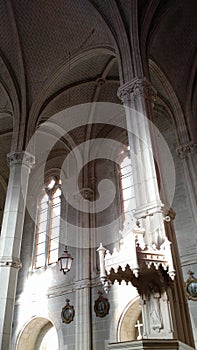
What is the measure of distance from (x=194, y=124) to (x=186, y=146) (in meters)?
1.06

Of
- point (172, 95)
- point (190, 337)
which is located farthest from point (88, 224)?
point (190, 337)

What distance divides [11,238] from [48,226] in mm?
5497

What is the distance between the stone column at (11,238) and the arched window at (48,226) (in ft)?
14.8

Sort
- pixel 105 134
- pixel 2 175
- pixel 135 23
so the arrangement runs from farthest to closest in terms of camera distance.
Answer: pixel 2 175 < pixel 105 134 < pixel 135 23

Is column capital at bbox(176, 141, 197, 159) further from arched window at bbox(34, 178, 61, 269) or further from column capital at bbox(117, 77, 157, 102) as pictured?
arched window at bbox(34, 178, 61, 269)

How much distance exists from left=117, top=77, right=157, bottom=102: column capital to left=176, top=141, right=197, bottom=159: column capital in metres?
3.33

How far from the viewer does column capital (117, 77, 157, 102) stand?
26.3 ft

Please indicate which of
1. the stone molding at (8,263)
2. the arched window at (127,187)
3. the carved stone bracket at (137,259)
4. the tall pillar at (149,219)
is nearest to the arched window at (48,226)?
the arched window at (127,187)

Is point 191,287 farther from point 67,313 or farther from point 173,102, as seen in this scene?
point 173,102

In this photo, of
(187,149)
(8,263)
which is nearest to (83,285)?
(8,263)

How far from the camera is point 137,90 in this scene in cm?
805

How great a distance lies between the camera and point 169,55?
38.1 ft

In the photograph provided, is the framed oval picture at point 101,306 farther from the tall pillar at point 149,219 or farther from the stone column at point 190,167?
the tall pillar at point 149,219

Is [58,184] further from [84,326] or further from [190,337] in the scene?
[190,337]
